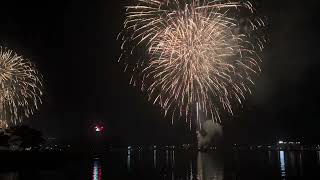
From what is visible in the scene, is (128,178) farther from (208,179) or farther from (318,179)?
(318,179)

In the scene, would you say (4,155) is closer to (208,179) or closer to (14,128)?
(14,128)

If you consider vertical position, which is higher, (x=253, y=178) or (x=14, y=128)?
(x=14, y=128)

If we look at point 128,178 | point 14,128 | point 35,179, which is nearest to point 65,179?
point 35,179

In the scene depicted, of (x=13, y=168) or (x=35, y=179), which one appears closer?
(x=35, y=179)

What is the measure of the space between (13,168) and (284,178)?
2020 inches

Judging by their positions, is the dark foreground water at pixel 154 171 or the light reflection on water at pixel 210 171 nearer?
the light reflection on water at pixel 210 171

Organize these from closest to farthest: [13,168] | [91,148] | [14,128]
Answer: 1. [13,168]
2. [14,128]
3. [91,148]

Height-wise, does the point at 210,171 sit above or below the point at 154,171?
above

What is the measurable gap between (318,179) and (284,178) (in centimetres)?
591

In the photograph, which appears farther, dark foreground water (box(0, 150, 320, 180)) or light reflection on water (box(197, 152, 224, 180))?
dark foreground water (box(0, 150, 320, 180))

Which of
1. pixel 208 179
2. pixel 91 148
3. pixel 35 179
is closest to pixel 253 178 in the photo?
pixel 208 179

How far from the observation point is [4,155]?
9175cm

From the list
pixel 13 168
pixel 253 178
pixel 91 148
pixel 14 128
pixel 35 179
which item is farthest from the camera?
pixel 91 148

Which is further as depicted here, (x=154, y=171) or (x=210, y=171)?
(x=154, y=171)
